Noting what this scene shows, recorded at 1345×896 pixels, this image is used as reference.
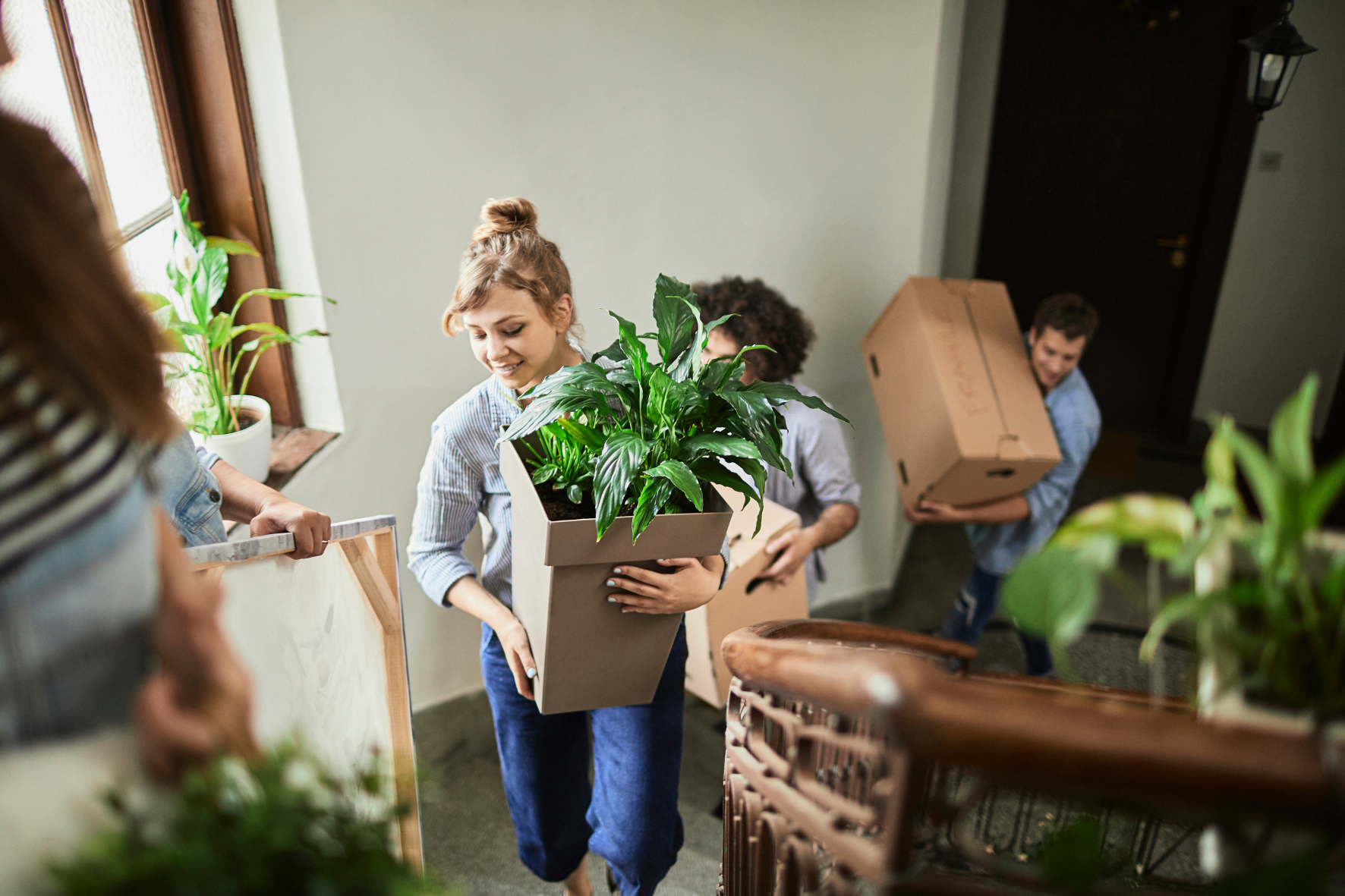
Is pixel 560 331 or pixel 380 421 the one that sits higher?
pixel 560 331

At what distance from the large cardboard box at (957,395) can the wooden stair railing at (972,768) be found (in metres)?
1.49

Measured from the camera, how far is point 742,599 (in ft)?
6.59

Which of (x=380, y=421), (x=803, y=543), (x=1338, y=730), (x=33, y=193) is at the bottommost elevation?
(x=803, y=543)

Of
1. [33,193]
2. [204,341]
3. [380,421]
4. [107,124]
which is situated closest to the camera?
[33,193]

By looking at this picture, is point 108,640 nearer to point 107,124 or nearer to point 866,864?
point 866,864

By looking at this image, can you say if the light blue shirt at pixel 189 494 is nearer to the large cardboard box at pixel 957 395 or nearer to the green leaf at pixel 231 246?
the green leaf at pixel 231 246

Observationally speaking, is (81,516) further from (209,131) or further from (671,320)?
(209,131)

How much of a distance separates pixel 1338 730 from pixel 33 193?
2.87ft

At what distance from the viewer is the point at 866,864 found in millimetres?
A: 599

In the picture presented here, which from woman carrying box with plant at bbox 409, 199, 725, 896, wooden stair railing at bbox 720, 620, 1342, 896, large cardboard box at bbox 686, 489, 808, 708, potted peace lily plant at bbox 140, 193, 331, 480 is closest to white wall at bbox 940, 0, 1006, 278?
large cardboard box at bbox 686, 489, 808, 708

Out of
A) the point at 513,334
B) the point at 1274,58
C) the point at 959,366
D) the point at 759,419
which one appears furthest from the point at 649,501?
the point at 1274,58

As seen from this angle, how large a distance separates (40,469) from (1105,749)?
636 millimetres

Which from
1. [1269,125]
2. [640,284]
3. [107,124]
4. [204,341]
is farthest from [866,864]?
[1269,125]

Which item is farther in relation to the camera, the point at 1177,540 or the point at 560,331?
the point at 560,331
